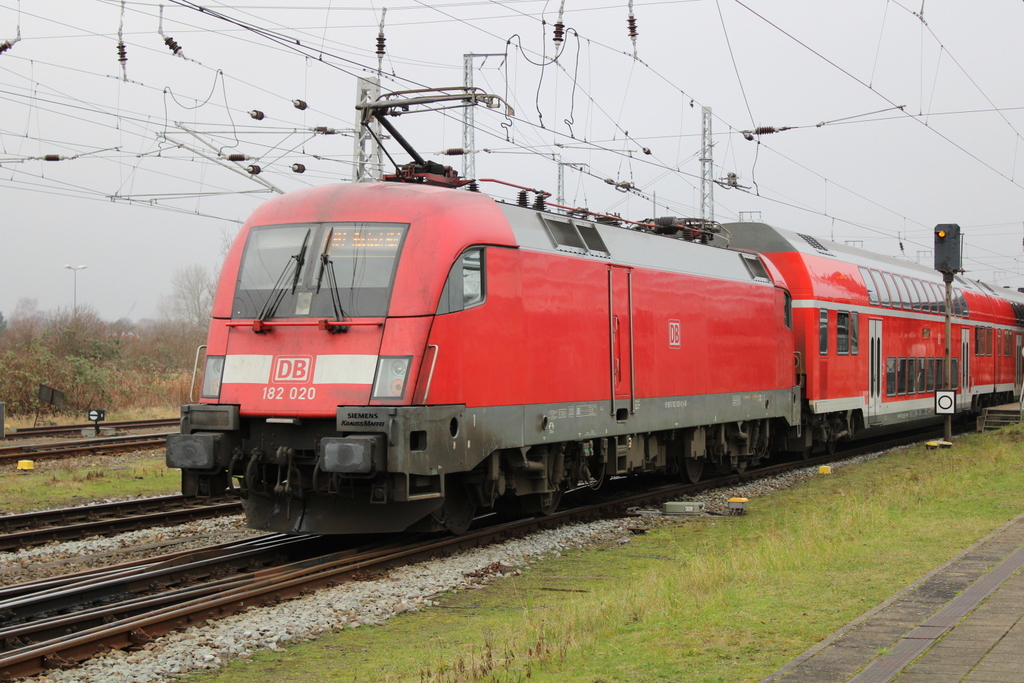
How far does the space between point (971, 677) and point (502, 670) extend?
265 centimetres

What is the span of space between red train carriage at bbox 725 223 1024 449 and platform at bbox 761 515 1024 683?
43.4 ft

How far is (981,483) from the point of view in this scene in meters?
14.8

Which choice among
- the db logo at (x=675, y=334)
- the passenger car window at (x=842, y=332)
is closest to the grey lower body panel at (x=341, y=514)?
the db logo at (x=675, y=334)

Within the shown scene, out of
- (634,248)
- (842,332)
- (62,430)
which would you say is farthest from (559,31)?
(62,430)

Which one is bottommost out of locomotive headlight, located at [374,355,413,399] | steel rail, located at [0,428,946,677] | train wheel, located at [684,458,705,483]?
steel rail, located at [0,428,946,677]

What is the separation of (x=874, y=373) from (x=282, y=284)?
16871mm

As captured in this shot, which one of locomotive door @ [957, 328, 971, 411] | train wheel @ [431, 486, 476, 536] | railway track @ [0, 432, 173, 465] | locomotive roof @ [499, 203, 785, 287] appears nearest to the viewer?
train wheel @ [431, 486, 476, 536]

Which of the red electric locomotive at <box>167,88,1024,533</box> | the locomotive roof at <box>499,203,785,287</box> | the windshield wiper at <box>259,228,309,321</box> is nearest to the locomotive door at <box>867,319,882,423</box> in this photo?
the locomotive roof at <box>499,203,785,287</box>

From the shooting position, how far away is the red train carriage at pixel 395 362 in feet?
33.1

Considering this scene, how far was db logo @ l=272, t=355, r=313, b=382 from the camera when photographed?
10312 millimetres

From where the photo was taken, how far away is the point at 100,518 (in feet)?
43.7

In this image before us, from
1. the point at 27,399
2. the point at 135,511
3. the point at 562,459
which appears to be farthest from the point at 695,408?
the point at 27,399

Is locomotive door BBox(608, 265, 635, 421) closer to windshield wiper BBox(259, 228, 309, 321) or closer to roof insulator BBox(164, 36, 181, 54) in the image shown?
windshield wiper BBox(259, 228, 309, 321)

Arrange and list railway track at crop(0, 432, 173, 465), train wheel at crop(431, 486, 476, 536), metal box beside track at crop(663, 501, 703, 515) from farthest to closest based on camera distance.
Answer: railway track at crop(0, 432, 173, 465), metal box beside track at crop(663, 501, 703, 515), train wheel at crop(431, 486, 476, 536)
